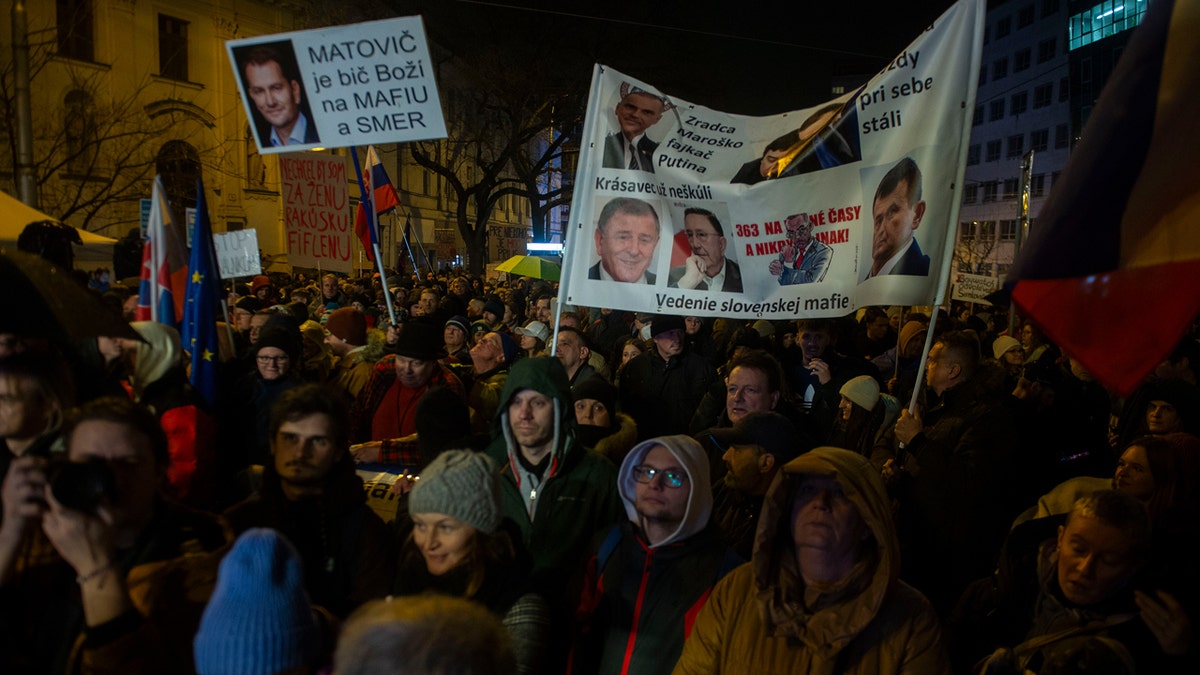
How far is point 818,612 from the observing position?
7.90ft

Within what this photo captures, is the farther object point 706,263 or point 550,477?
point 706,263

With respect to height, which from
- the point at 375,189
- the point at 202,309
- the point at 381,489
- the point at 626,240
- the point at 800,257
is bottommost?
the point at 381,489

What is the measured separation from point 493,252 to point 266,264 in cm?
3654

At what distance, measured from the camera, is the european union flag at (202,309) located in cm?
481

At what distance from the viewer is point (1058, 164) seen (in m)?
65.9

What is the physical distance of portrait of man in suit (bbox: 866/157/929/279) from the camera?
165 inches

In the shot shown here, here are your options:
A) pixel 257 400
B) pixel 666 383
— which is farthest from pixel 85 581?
pixel 666 383

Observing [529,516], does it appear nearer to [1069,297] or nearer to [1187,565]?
[1069,297]

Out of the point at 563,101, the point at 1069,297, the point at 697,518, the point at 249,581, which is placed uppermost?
the point at 563,101

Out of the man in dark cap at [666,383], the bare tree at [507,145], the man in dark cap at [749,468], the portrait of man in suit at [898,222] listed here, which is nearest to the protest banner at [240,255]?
the man in dark cap at [666,383]

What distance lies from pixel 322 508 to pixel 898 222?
10.5ft

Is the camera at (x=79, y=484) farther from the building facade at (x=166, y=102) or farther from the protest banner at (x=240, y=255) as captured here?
the building facade at (x=166, y=102)

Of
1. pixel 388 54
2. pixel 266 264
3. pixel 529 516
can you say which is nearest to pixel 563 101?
pixel 266 264

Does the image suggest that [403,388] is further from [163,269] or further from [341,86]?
[341,86]
